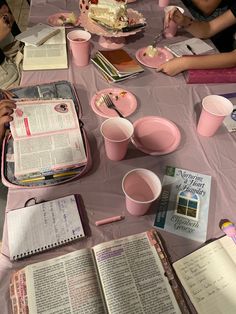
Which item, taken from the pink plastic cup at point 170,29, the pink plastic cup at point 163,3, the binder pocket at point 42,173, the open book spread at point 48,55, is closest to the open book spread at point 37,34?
the open book spread at point 48,55

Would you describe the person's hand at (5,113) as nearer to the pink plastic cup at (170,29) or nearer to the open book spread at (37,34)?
the open book spread at (37,34)

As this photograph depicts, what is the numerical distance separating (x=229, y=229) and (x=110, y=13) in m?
1.01

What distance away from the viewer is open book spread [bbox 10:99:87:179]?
0.81 metres

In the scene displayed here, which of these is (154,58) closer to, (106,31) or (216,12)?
(106,31)

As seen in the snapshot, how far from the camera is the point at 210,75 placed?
116 centimetres

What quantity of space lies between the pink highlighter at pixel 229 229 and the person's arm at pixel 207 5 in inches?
56.7

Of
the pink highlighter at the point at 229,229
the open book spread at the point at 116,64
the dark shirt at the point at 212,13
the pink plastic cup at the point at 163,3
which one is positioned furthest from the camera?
the dark shirt at the point at 212,13

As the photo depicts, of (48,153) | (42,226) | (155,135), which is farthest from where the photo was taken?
(155,135)

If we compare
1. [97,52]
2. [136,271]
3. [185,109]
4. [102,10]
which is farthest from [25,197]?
[102,10]

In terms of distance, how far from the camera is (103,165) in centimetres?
87

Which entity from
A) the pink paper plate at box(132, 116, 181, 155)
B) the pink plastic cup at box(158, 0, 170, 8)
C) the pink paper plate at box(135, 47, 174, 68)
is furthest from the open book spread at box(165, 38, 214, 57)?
the pink paper plate at box(132, 116, 181, 155)

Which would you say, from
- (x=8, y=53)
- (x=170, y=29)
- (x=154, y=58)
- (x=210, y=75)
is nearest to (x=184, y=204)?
(x=210, y=75)

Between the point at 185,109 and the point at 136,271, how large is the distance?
65 centimetres

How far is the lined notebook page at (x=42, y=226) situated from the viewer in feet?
2.23
